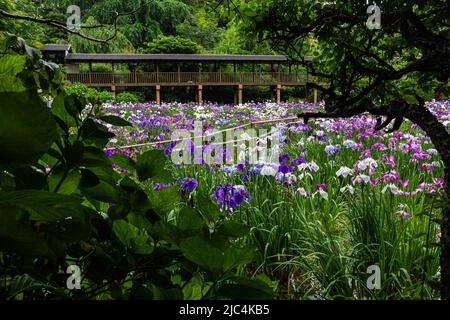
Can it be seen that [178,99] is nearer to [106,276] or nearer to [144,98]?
[144,98]

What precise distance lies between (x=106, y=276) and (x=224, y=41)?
4232cm

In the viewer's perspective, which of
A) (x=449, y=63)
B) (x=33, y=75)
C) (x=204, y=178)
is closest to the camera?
(x=33, y=75)

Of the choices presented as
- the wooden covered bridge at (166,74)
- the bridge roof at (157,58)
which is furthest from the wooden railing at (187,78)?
the bridge roof at (157,58)

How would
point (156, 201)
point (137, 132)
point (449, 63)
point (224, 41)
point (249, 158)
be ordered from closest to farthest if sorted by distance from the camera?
point (156, 201) → point (449, 63) → point (249, 158) → point (137, 132) → point (224, 41)

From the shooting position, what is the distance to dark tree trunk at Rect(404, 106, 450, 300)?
4.41 feet

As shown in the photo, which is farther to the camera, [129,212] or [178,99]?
[178,99]

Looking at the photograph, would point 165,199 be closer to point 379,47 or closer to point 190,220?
point 190,220

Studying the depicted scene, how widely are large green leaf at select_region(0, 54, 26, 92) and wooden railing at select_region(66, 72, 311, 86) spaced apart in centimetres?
3046

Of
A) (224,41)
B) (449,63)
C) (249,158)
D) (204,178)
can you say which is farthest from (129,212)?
(224,41)

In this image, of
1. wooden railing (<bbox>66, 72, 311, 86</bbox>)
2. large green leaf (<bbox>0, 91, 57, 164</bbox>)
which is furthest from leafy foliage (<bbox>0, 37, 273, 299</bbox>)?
wooden railing (<bbox>66, 72, 311, 86</bbox>)
